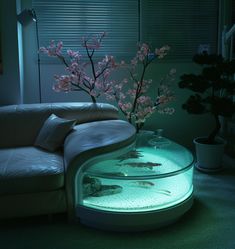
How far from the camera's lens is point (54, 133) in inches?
116

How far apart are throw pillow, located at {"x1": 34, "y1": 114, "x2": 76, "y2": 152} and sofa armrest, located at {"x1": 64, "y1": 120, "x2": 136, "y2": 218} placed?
8 cm

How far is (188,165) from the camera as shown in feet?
8.47

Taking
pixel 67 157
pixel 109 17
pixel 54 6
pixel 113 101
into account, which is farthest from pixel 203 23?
pixel 67 157

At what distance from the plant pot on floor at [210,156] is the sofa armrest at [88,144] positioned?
103 cm

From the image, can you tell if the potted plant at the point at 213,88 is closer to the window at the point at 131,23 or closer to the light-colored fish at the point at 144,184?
the window at the point at 131,23

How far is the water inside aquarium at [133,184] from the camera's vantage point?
94.5 inches

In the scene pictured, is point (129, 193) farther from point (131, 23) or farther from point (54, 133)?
point (131, 23)

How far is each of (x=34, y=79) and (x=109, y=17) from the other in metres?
1.14

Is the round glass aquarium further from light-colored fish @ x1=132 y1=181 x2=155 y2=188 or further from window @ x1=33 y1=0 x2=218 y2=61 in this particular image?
window @ x1=33 y1=0 x2=218 y2=61

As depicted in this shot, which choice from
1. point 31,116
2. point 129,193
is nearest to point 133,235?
point 129,193

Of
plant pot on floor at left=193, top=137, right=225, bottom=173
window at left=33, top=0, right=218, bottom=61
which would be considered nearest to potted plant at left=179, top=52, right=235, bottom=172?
plant pot on floor at left=193, top=137, right=225, bottom=173

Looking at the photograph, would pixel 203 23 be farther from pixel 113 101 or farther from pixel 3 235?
pixel 3 235

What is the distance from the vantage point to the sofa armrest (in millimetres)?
2395

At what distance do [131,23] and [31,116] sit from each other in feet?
5.65
